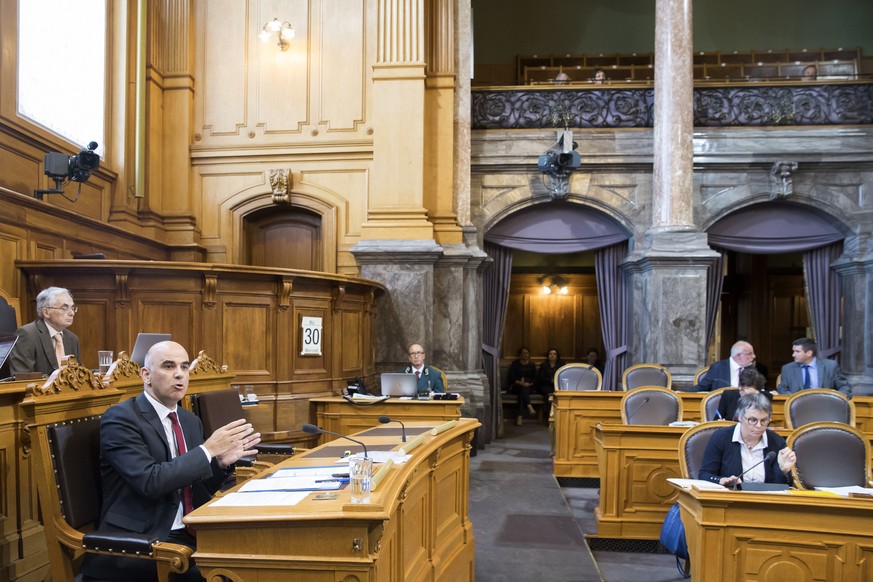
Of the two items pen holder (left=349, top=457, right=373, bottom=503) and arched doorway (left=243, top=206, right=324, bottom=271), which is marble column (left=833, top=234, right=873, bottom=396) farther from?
pen holder (left=349, top=457, right=373, bottom=503)

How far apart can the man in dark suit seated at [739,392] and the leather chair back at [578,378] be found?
1.98 meters

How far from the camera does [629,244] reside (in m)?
8.80

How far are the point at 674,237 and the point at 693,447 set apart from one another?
4765 millimetres

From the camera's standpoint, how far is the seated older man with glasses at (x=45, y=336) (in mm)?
3930

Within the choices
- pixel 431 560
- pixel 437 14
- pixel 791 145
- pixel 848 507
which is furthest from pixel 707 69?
pixel 431 560

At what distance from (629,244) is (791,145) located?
2435 millimetres

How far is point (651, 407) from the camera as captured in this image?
16.8ft

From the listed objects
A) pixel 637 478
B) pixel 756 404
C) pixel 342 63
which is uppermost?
pixel 342 63

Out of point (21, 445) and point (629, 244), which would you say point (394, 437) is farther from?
point (629, 244)

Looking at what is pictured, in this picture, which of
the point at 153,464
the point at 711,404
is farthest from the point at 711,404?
the point at 153,464

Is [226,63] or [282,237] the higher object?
[226,63]

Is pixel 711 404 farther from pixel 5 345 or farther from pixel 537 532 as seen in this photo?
pixel 5 345

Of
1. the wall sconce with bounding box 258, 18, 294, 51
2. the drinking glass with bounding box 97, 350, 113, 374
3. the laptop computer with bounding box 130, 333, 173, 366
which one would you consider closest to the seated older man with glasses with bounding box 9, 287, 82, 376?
the drinking glass with bounding box 97, 350, 113, 374

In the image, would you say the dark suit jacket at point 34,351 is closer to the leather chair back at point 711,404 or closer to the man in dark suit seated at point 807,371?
the leather chair back at point 711,404
